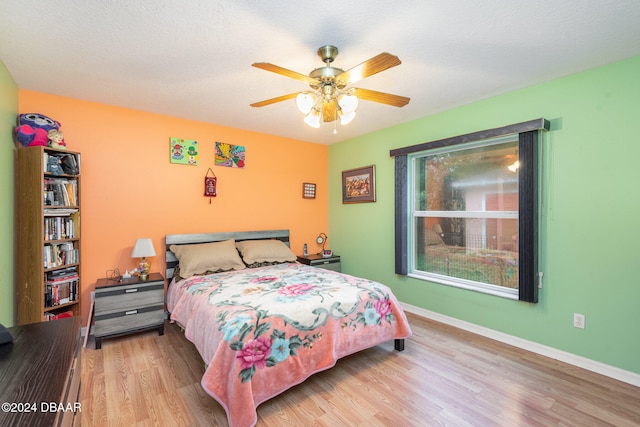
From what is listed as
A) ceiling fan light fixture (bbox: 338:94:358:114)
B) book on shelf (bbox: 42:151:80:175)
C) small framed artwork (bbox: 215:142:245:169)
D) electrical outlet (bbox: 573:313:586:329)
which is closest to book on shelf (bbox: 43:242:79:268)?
book on shelf (bbox: 42:151:80:175)

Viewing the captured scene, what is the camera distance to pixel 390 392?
2.14 m

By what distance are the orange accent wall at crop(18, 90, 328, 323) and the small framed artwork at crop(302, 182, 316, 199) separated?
0.20 metres

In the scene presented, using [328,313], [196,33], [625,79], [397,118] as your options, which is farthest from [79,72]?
[625,79]

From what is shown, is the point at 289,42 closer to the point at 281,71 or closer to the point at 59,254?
the point at 281,71

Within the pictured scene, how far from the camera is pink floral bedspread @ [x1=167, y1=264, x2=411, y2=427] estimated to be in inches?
72.1

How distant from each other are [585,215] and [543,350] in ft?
4.11

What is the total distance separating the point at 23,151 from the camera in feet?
8.41

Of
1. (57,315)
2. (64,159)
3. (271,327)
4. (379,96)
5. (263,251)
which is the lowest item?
(57,315)

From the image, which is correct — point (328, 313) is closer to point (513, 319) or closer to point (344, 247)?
point (513, 319)

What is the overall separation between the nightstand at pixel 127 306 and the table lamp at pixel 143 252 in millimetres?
79

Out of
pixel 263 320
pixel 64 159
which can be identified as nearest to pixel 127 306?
pixel 64 159

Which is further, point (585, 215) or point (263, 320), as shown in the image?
point (585, 215)

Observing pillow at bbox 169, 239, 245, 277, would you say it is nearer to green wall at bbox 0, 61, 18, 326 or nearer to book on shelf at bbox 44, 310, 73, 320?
book on shelf at bbox 44, 310, 73, 320

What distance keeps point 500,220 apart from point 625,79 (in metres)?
1.43
